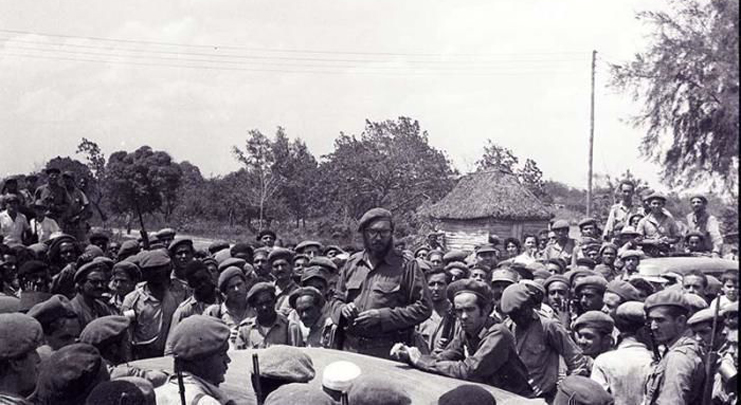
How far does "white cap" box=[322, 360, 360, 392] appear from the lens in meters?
3.64

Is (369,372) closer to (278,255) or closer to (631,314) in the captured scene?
(631,314)

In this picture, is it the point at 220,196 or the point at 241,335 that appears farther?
the point at 220,196

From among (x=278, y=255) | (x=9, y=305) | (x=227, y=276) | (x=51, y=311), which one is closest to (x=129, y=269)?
(x=227, y=276)

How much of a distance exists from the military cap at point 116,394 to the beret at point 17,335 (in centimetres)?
53

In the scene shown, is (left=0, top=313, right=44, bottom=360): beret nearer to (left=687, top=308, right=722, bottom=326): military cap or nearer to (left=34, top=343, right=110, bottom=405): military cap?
(left=34, top=343, right=110, bottom=405): military cap

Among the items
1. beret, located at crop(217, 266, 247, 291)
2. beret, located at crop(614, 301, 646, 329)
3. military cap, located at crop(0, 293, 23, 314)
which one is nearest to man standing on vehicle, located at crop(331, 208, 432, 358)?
beret, located at crop(217, 266, 247, 291)

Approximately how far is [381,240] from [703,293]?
3.72m

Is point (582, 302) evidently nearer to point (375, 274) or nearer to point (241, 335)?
point (375, 274)

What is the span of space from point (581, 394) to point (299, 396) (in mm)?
1491

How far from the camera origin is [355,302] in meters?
6.27

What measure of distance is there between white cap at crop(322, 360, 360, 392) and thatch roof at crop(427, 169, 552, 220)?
1817cm

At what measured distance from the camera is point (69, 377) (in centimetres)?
349

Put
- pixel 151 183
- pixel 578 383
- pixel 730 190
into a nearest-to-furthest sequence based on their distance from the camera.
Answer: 1. pixel 730 190
2. pixel 578 383
3. pixel 151 183

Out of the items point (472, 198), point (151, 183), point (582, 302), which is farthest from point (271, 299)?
point (151, 183)
